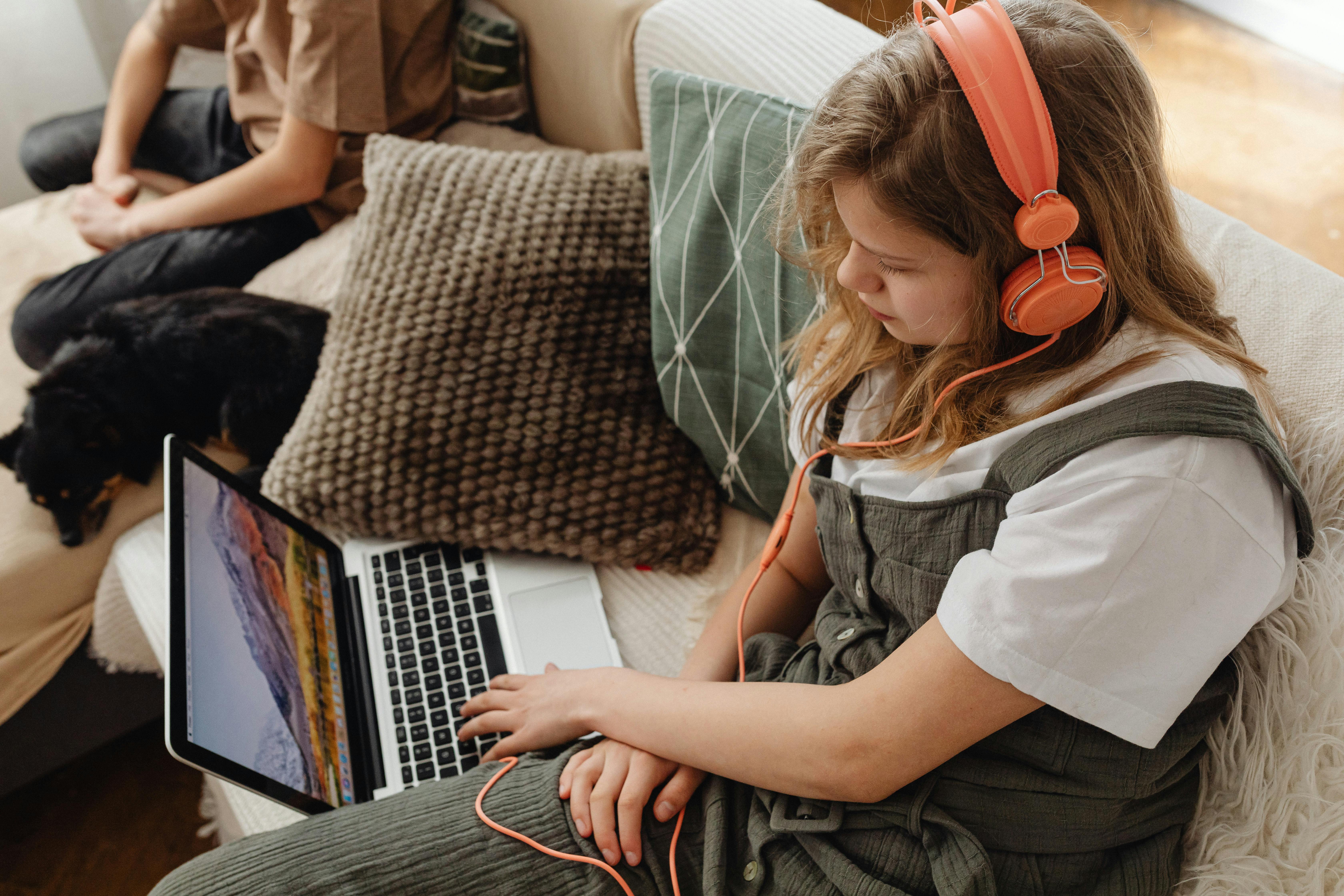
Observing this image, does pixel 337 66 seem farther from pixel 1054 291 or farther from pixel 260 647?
pixel 1054 291

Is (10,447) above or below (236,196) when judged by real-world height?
below

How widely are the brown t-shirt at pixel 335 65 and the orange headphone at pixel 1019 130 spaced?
44.4 inches

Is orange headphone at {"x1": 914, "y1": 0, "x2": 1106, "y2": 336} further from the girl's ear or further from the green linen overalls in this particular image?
the girl's ear

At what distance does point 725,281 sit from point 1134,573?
586 mm

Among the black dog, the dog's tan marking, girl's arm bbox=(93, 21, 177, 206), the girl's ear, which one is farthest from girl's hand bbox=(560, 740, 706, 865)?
girl's arm bbox=(93, 21, 177, 206)

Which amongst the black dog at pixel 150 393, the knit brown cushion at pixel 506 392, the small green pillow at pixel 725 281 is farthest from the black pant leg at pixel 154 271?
the small green pillow at pixel 725 281

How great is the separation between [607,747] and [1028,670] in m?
0.40

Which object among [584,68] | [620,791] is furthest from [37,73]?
[620,791]

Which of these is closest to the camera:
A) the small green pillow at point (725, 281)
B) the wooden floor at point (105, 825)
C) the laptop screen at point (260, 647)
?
the laptop screen at point (260, 647)

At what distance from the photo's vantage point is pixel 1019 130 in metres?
0.56

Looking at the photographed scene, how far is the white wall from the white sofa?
153cm

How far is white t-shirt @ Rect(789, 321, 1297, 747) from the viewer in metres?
0.55

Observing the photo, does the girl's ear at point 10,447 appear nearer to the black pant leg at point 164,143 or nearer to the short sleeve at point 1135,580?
the black pant leg at point 164,143

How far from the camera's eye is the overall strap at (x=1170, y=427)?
557 millimetres
